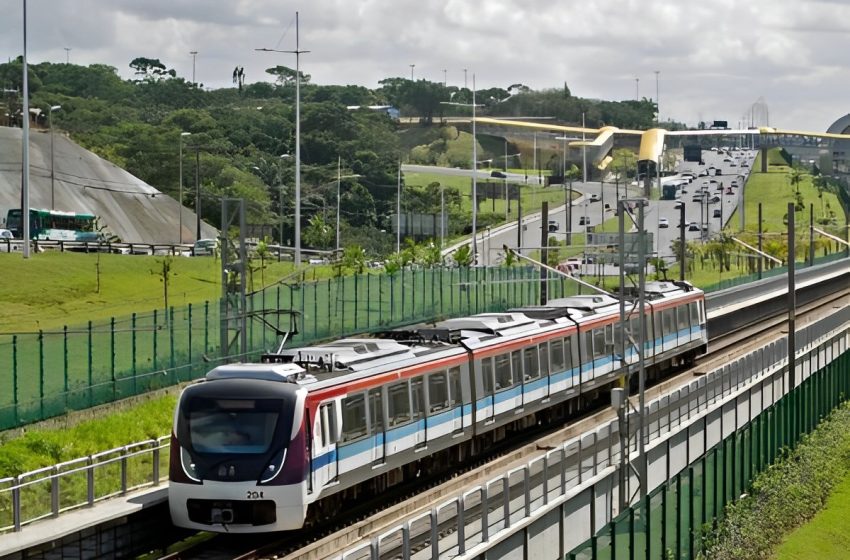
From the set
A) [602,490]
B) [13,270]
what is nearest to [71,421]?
[602,490]

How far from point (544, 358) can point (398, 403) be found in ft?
34.5

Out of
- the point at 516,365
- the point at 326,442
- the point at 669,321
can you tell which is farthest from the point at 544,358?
the point at 669,321

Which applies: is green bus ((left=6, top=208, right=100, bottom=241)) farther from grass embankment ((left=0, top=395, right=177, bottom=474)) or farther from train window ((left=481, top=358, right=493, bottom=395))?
train window ((left=481, top=358, right=493, bottom=395))

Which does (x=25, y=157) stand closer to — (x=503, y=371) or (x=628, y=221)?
(x=503, y=371)

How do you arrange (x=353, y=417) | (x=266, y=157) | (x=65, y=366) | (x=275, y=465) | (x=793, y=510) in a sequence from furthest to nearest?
(x=266, y=157)
(x=65, y=366)
(x=793, y=510)
(x=353, y=417)
(x=275, y=465)

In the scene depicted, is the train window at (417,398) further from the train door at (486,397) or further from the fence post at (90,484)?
the fence post at (90,484)

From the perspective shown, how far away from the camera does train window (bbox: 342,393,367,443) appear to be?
27078 millimetres

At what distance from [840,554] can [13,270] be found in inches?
1597

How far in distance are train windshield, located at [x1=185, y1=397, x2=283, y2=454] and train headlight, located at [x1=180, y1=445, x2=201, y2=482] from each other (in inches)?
6.7

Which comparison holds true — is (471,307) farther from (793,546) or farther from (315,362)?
(315,362)

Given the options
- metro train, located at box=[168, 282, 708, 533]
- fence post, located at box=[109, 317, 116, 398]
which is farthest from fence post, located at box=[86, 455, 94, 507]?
fence post, located at box=[109, 317, 116, 398]

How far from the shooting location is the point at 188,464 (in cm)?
2531

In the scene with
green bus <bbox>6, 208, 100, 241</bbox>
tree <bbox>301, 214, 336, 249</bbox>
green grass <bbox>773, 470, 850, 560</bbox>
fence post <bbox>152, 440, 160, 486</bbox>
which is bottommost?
green grass <bbox>773, 470, 850, 560</bbox>

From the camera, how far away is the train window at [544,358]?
3938 centimetres
